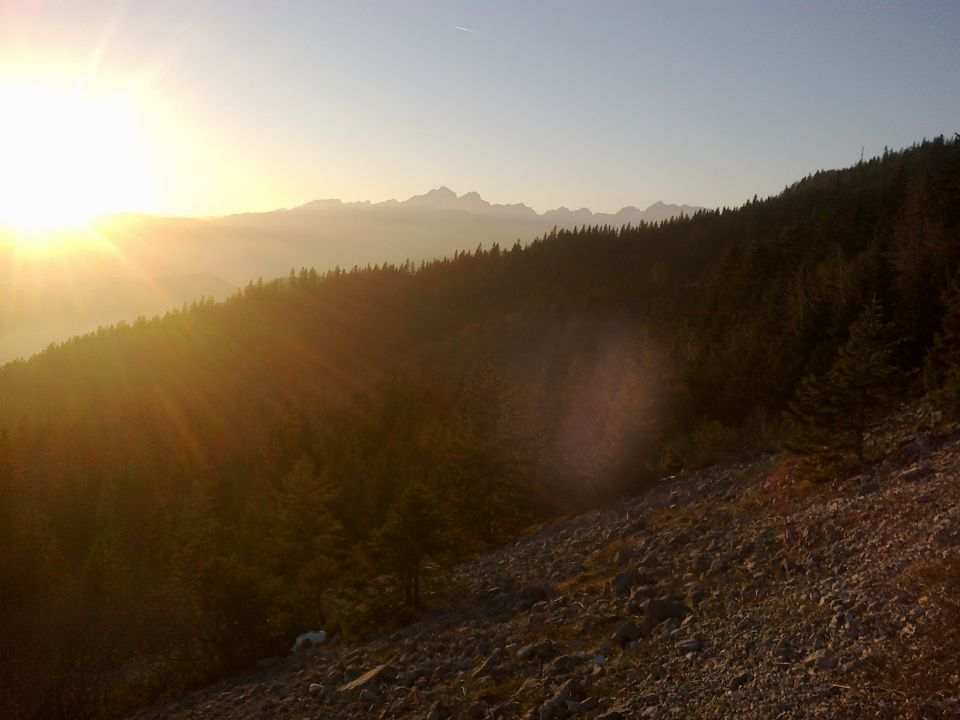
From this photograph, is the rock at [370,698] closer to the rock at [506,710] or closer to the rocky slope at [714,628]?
the rocky slope at [714,628]

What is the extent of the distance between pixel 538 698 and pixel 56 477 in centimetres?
7538

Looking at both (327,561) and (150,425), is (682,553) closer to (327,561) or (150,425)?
(327,561)

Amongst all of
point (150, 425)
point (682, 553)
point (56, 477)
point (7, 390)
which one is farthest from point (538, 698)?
point (7, 390)

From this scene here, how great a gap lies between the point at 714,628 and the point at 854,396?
15.4 meters

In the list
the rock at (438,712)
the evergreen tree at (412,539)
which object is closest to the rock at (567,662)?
the rock at (438,712)

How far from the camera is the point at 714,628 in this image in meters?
17.8

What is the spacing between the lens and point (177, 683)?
1249 inches

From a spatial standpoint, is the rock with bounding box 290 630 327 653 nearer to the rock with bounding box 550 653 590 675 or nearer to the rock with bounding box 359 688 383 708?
the rock with bounding box 359 688 383 708

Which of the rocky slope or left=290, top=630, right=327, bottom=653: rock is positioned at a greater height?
the rocky slope

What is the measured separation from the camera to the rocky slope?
1334 cm

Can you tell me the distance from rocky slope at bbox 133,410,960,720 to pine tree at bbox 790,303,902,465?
5.23ft

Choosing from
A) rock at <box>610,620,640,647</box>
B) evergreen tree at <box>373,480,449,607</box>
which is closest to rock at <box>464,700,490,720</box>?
rock at <box>610,620,640,647</box>

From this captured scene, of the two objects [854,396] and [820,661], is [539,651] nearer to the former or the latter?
[820,661]

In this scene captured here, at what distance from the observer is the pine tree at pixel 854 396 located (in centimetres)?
2845
